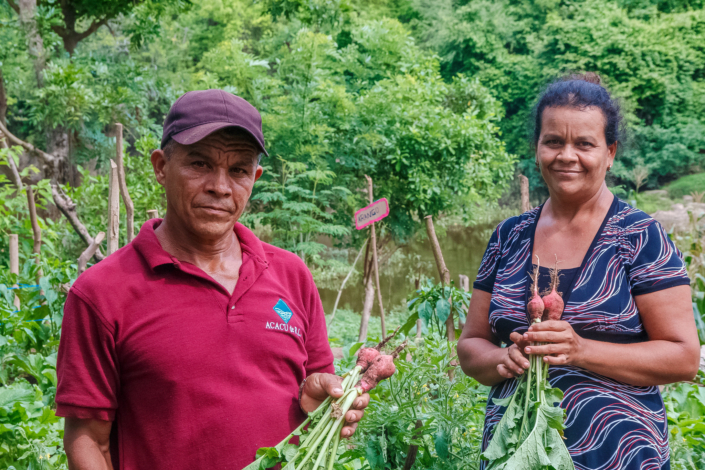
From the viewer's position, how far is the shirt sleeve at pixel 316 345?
1.50 m

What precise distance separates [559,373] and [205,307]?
2.91ft

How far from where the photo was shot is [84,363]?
3.87ft

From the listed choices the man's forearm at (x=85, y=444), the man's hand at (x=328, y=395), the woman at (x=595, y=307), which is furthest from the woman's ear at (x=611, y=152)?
the man's forearm at (x=85, y=444)

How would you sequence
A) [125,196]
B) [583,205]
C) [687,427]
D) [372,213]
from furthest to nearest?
[125,196] < [372,213] < [687,427] < [583,205]

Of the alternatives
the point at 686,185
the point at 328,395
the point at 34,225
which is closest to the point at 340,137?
the point at 34,225

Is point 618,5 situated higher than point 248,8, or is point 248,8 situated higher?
point 618,5

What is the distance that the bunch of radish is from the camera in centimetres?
123

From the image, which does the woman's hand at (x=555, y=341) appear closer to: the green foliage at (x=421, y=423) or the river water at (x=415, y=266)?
the green foliage at (x=421, y=423)

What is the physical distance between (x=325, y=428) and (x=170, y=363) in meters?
0.37

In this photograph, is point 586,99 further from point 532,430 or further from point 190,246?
point 190,246

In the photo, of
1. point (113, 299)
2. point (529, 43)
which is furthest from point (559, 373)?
point (529, 43)

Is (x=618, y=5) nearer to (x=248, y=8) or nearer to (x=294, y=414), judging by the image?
(x=248, y=8)

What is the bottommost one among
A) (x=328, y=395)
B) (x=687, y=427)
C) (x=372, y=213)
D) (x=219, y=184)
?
(x=687, y=427)

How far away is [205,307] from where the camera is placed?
4.24 ft
